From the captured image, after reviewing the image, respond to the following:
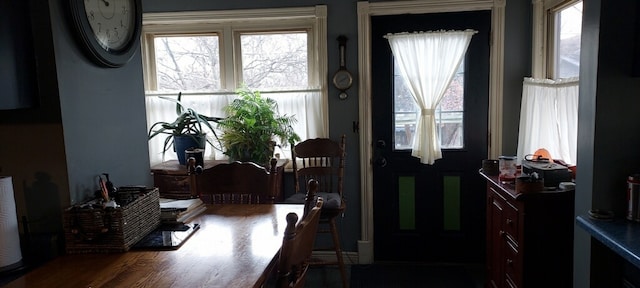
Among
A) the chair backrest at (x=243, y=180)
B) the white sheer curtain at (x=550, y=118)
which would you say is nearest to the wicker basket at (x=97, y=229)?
the chair backrest at (x=243, y=180)

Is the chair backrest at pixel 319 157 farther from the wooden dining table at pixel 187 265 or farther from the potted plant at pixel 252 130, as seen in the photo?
the wooden dining table at pixel 187 265

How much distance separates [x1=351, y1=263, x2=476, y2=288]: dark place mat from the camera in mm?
3066

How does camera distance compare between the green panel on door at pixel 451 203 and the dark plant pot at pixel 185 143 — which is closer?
the dark plant pot at pixel 185 143

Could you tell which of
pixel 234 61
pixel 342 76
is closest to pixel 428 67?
pixel 342 76

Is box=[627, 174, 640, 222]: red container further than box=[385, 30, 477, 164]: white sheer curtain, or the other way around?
box=[385, 30, 477, 164]: white sheer curtain

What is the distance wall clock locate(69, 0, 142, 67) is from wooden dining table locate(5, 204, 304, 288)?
0.72m

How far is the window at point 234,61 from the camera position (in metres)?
3.30

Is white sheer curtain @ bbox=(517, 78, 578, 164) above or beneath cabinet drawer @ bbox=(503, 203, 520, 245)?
above

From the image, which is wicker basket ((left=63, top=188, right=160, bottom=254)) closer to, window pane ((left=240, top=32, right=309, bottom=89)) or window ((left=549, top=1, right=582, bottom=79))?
window pane ((left=240, top=32, right=309, bottom=89))

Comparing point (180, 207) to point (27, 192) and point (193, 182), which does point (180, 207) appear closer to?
point (193, 182)


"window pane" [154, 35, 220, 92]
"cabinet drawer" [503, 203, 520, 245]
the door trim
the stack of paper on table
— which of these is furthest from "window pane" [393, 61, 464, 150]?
the stack of paper on table

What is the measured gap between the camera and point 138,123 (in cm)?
188

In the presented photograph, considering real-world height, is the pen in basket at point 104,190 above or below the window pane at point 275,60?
below

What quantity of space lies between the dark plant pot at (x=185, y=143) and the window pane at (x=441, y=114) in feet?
4.79
